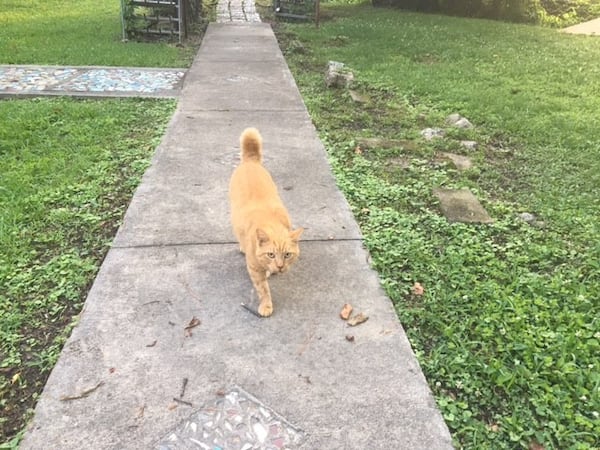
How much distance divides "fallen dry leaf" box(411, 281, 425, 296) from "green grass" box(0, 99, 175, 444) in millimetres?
1893

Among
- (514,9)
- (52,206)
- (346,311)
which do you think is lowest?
(52,206)

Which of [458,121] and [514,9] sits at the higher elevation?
[514,9]

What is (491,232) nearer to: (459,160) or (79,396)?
(459,160)

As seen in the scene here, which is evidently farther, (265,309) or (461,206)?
(461,206)

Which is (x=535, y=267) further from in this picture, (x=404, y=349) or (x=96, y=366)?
(x=96, y=366)

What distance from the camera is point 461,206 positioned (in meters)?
4.07

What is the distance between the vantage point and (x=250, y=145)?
10.7ft

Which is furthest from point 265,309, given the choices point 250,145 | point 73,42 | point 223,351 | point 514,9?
point 514,9

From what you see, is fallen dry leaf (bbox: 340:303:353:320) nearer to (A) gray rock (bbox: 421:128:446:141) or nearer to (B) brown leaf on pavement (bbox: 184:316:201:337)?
(B) brown leaf on pavement (bbox: 184:316:201:337)

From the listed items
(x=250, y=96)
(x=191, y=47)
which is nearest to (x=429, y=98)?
(x=250, y=96)

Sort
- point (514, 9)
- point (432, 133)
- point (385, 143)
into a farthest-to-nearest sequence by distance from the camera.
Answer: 1. point (514, 9)
2. point (432, 133)
3. point (385, 143)

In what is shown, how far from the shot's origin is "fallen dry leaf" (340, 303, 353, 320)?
2.81 m

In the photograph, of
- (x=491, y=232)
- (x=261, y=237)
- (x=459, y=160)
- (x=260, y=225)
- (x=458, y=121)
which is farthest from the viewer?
(x=458, y=121)

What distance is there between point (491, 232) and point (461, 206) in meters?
0.40
